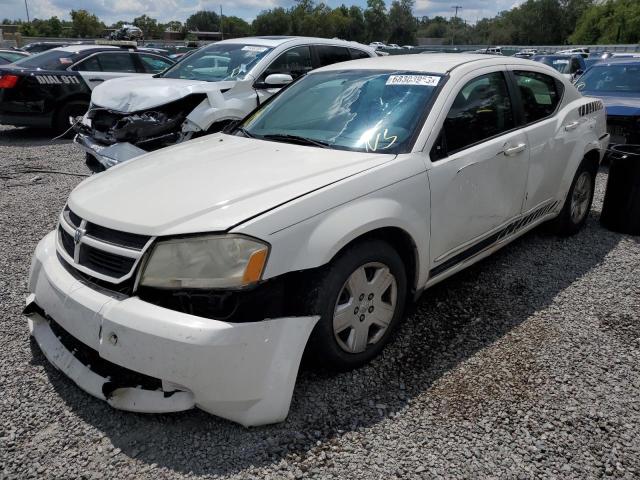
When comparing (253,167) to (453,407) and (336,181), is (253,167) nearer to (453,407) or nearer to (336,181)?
(336,181)

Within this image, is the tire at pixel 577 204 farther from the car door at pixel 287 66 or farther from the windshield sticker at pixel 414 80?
the car door at pixel 287 66

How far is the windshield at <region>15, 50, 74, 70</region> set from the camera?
9.38m

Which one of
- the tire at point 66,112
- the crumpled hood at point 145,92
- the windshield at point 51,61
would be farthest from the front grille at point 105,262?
the windshield at point 51,61

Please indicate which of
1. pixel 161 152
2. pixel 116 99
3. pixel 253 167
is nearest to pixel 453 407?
pixel 253 167

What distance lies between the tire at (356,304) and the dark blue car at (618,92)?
587cm

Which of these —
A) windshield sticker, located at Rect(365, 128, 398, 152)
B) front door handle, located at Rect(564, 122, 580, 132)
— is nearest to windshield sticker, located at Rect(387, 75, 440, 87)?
windshield sticker, located at Rect(365, 128, 398, 152)

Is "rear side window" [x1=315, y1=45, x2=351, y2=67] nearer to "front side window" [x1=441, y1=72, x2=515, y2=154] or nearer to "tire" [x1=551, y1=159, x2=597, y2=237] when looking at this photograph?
"tire" [x1=551, y1=159, x2=597, y2=237]

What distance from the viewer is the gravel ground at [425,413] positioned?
88.7 inches

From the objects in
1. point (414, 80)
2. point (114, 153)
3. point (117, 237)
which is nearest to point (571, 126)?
point (414, 80)

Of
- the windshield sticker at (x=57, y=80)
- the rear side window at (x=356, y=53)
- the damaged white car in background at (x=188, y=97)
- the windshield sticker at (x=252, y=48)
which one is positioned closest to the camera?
the damaged white car in background at (x=188, y=97)

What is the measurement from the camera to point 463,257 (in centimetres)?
342

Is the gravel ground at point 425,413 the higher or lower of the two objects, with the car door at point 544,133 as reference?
lower

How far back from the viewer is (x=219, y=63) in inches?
279

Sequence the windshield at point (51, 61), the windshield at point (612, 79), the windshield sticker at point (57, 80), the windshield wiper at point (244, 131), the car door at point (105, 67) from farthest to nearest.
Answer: the car door at point (105, 67), the windshield at point (51, 61), the windshield sticker at point (57, 80), the windshield at point (612, 79), the windshield wiper at point (244, 131)
